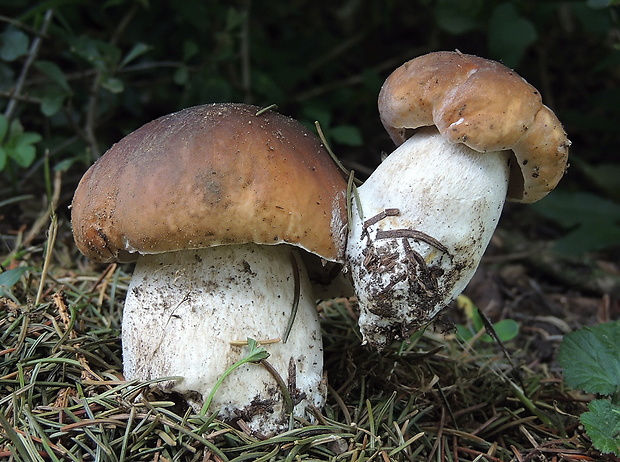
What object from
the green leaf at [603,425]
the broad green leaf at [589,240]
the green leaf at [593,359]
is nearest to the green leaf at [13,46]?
the green leaf at [593,359]

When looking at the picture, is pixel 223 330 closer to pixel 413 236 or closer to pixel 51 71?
pixel 413 236

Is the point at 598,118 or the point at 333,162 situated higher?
the point at 333,162

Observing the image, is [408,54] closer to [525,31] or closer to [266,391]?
[525,31]

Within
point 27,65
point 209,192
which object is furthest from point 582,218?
point 27,65

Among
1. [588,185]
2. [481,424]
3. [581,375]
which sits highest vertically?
[581,375]

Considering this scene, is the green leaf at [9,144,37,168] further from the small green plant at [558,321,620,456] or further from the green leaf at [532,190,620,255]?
the green leaf at [532,190,620,255]

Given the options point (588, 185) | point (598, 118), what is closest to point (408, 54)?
point (598, 118)
